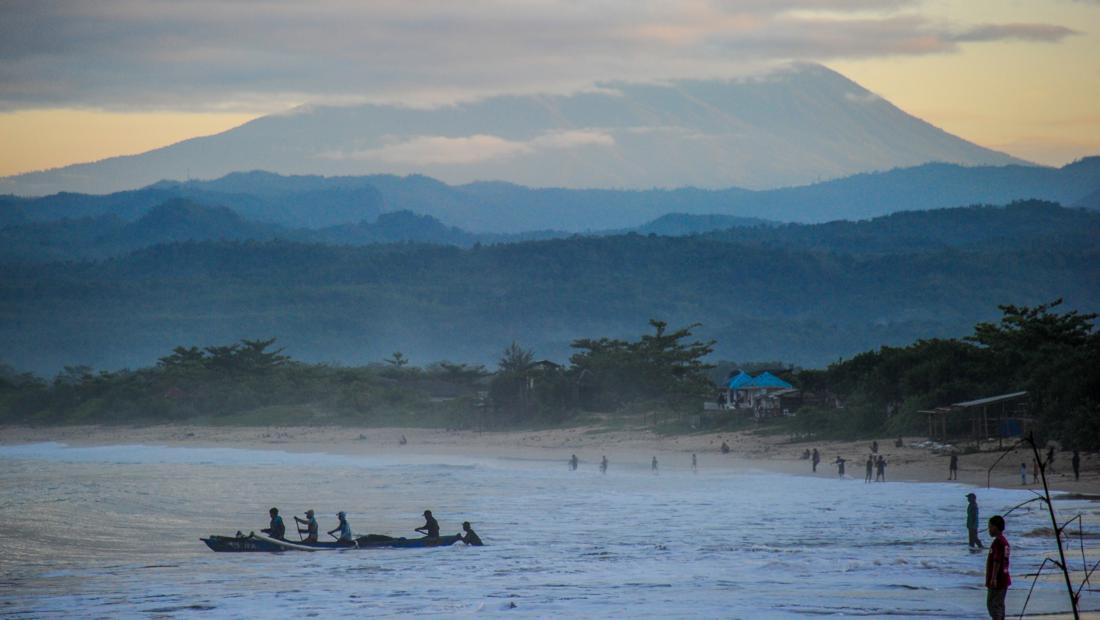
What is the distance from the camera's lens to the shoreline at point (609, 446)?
39.8 m

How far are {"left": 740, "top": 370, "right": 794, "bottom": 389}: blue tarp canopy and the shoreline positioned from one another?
28.3 ft

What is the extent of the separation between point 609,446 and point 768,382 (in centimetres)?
1253

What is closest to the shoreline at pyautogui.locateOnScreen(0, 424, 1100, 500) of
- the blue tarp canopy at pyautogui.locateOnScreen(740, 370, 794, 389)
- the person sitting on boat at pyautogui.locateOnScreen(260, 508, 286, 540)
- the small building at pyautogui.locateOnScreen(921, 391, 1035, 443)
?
the small building at pyautogui.locateOnScreen(921, 391, 1035, 443)

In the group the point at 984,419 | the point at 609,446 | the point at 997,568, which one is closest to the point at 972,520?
the point at 997,568

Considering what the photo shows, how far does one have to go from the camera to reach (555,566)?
25.0 meters

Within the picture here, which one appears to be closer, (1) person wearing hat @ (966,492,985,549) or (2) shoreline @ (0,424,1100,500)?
(1) person wearing hat @ (966,492,985,549)

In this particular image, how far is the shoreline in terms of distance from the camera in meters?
39.8

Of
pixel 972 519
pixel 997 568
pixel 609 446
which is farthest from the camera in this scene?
pixel 609 446

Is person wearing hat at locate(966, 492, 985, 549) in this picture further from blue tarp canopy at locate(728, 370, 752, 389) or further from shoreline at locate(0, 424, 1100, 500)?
blue tarp canopy at locate(728, 370, 752, 389)

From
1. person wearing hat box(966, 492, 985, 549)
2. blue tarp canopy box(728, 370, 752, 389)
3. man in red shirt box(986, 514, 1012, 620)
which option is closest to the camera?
man in red shirt box(986, 514, 1012, 620)

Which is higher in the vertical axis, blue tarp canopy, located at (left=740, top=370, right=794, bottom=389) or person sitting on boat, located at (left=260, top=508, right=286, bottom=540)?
blue tarp canopy, located at (left=740, top=370, right=794, bottom=389)

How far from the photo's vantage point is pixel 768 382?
6825cm

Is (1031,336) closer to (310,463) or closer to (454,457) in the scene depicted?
(454,457)

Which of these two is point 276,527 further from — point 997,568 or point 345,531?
point 997,568
